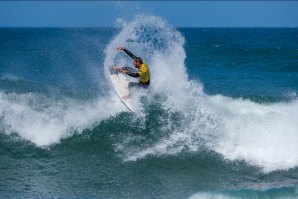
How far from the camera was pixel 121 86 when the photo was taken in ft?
49.5

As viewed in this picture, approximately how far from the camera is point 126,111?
16.4 meters

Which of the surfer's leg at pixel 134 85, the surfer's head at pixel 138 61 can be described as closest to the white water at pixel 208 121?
the surfer's leg at pixel 134 85

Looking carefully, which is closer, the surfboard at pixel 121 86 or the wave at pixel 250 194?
the wave at pixel 250 194

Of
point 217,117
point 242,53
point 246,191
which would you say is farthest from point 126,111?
point 242,53

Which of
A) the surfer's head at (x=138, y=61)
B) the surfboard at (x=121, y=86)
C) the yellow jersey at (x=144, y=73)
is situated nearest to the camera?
the surfer's head at (x=138, y=61)

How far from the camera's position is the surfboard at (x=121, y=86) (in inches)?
585

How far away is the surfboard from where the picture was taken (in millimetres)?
14852

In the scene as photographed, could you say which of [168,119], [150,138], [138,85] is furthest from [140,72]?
[168,119]

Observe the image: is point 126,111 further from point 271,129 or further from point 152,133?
point 271,129

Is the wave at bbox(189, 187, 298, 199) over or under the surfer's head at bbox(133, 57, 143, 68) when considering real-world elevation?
under

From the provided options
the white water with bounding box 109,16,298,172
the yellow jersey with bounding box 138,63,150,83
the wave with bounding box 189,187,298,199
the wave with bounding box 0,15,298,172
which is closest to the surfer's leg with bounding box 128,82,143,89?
the yellow jersey with bounding box 138,63,150,83

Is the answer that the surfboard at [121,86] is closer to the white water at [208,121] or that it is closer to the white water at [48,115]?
the white water at [208,121]

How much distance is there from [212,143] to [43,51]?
28.5 metres

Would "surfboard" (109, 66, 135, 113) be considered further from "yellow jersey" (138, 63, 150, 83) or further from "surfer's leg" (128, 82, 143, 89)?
"yellow jersey" (138, 63, 150, 83)
